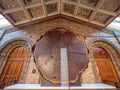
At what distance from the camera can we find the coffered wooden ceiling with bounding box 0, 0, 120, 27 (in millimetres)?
4177

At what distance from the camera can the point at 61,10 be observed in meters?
5.41

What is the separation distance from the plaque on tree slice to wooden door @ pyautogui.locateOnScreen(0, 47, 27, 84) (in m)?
2.68

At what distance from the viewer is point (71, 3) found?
15.3 ft

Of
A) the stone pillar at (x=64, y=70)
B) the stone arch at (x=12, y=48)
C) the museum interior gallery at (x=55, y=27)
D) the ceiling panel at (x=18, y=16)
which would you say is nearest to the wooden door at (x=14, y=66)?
the museum interior gallery at (x=55, y=27)

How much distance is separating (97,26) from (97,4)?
1.34 meters

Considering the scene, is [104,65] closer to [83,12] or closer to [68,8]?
[83,12]

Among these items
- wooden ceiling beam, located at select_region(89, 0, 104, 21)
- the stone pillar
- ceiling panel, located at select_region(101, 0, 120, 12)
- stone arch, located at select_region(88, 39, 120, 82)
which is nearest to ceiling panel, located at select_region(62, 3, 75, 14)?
wooden ceiling beam, located at select_region(89, 0, 104, 21)

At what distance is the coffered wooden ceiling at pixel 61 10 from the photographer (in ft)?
13.7

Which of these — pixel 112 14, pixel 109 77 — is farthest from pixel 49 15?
pixel 109 77

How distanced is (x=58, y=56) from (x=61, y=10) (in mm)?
4073

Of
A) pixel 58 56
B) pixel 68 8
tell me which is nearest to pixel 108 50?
pixel 68 8

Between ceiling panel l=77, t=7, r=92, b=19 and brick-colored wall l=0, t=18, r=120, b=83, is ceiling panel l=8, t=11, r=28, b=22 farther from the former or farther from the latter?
ceiling panel l=77, t=7, r=92, b=19

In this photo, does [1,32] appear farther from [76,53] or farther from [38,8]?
[76,53]

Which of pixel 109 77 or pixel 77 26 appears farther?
pixel 77 26
